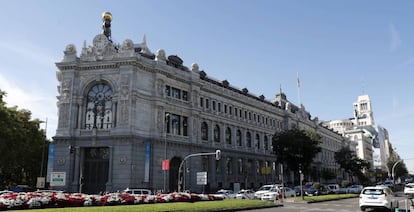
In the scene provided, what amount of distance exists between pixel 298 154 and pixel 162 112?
980 inches

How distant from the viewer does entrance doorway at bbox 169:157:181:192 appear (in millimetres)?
50344

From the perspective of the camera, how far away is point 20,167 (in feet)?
202

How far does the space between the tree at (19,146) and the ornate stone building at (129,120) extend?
5.27 metres

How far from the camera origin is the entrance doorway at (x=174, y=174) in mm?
50344

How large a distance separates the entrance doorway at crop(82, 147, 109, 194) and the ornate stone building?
12cm

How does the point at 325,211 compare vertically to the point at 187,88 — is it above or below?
below

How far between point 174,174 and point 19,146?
67.2 feet

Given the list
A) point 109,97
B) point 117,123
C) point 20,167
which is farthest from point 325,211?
point 20,167

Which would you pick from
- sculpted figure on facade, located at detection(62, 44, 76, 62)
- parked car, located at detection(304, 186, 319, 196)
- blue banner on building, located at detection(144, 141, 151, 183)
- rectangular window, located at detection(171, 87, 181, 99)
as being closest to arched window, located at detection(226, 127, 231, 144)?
rectangular window, located at detection(171, 87, 181, 99)

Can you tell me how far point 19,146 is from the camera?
1881 inches

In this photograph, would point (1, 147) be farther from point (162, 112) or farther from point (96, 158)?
point (162, 112)

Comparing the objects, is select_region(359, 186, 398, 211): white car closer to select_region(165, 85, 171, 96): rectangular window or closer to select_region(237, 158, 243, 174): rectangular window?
select_region(165, 85, 171, 96): rectangular window

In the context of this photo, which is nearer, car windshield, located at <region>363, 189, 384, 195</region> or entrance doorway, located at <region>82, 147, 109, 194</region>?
car windshield, located at <region>363, 189, 384, 195</region>

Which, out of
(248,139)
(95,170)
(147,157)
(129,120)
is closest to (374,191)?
(147,157)
